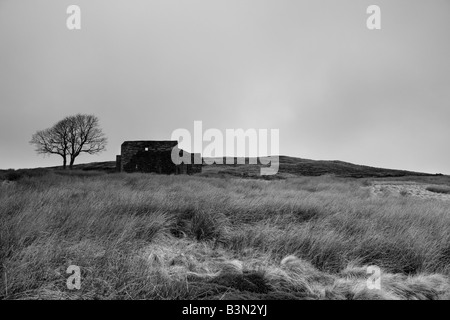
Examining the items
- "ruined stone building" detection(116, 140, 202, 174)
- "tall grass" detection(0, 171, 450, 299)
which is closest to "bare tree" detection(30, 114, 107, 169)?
"ruined stone building" detection(116, 140, 202, 174)

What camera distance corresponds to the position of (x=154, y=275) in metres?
2.25

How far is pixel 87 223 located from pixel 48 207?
1.12 m

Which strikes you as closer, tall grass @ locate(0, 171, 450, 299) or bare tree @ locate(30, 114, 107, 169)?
tall grass @ locate(0, 171, 450, 299)

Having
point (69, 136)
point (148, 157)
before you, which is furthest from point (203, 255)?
point (69, 136)

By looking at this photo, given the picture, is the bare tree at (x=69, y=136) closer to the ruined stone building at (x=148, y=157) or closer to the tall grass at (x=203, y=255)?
the ruined stone building at (x=148, y=157)

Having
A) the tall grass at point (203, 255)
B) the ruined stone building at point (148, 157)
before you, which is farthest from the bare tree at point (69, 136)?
the tall grass at point (203, 255)

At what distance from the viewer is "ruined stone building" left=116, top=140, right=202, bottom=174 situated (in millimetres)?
22875

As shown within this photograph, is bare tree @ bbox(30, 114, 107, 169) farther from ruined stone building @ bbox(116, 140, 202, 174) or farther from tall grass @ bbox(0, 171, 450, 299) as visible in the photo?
tall grass @ bbox(0, 171, 450, 299)

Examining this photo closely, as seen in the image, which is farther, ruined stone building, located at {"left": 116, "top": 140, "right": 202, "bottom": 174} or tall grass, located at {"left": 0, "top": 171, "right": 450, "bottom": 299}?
ruined stone building, located at {"left": 116, "top": 140, "right": 202, "bottom": 174}

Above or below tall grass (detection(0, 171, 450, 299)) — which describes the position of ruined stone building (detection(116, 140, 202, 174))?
above

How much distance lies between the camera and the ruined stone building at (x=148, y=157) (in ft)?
75.0

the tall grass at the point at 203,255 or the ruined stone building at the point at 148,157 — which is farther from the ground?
the ruined stone building at the point at 148,157

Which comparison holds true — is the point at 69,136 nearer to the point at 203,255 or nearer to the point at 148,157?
the point at 148,157

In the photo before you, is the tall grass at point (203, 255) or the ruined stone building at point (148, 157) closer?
the tall grass at point (203, 255)
